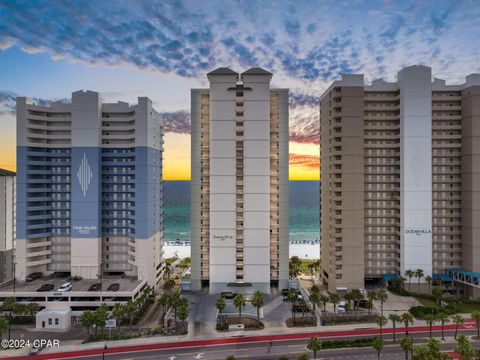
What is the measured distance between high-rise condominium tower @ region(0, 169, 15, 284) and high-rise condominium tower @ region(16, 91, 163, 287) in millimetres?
8677

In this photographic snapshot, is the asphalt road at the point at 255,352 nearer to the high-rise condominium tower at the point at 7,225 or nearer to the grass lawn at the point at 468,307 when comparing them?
the grass lawn at the point at 468,307

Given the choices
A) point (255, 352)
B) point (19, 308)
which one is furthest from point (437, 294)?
point (19, 308)

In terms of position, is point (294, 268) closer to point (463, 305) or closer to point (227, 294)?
point (227, 294)

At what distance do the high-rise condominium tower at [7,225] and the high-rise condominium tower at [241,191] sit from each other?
41.9m

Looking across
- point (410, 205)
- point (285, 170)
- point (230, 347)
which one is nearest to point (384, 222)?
point (410, 205)

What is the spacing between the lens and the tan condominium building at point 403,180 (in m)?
65.4

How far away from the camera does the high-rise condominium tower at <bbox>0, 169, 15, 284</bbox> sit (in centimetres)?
6950

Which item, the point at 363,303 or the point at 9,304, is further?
the point at 363,303

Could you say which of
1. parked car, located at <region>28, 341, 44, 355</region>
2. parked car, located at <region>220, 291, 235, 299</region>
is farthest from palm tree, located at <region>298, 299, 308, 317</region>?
parked car, located at <region>28, 341, 44, 355</region>

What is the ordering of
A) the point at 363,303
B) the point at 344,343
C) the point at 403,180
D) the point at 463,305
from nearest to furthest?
the point at 344,343
the point at 363,303
the point at 463,305
the point at 403,180

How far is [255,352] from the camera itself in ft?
145

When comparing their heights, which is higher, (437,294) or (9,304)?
(9,304)

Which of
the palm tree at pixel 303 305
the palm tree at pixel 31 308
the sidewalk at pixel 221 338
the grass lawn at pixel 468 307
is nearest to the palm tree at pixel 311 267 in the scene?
the palm tree at pixel 303 305

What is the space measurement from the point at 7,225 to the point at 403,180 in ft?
290
